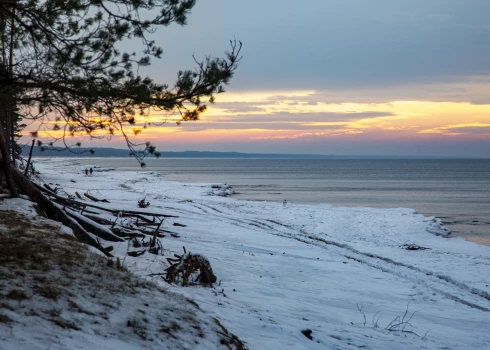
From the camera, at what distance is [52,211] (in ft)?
31.4

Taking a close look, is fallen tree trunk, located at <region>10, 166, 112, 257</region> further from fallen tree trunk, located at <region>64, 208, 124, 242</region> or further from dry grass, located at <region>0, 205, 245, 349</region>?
dry grass, located at <region>0, 205, 245, 349</region>

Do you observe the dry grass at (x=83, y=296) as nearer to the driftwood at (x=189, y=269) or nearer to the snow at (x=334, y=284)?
the snow at (x=334, y=284)

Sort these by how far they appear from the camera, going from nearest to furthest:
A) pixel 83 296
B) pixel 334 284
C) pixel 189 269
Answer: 1. pixel 83 296
2. pixel 189 269
3. pixel 334 284

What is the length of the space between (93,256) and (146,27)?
3.50 metres

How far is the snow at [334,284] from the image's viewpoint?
21.9ft

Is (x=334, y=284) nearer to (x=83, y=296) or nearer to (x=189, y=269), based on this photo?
(x=189, y=269)

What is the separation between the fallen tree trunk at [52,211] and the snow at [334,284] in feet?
2.09

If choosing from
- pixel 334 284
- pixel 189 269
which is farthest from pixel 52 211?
pixel 334 284

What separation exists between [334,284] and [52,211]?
6164 mm

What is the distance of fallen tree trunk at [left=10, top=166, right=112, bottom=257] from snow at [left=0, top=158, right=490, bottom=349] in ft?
2.09

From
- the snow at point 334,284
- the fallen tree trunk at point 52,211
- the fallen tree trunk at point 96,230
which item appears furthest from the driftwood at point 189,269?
the fallen tree trunk at point 96,230

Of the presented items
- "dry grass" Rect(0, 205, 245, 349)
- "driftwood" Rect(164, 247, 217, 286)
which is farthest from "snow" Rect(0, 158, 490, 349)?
"dry grass" Rect(0, 205, 245, 349)

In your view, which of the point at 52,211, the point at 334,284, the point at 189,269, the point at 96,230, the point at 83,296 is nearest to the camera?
the point at 83,296

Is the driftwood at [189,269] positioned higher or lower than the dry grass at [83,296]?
lower
